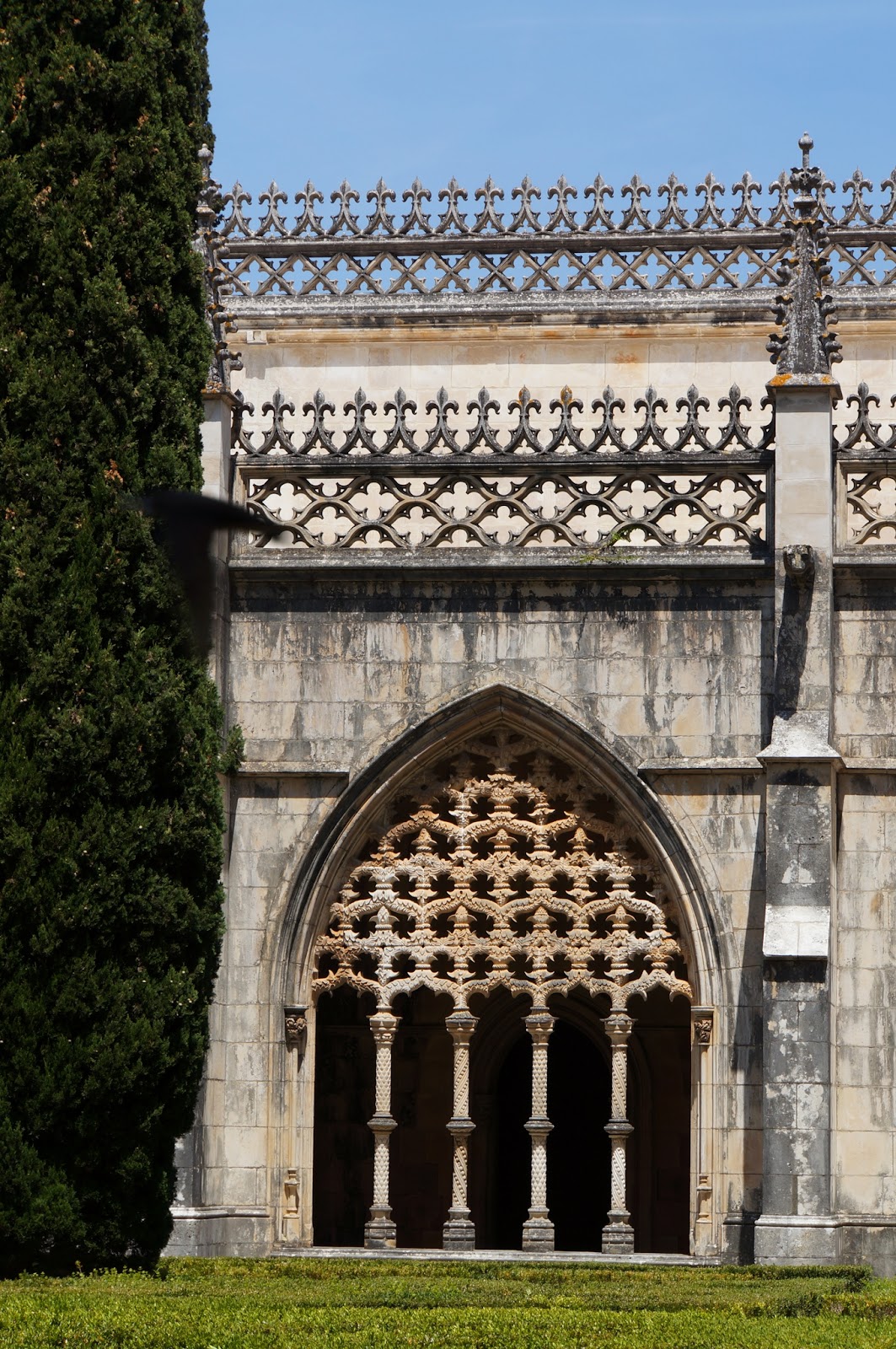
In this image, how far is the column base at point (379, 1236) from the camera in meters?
15.8

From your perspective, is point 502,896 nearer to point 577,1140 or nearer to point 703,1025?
point 703,1025

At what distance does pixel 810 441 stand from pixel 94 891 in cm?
600

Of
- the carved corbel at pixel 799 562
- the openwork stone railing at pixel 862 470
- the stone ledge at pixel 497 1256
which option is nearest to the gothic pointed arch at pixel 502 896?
the stone ledge at pixel 497 1256

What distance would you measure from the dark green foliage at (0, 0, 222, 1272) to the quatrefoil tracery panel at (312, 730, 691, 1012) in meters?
2.63

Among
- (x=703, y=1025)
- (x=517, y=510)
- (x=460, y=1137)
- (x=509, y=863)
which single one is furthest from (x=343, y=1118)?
(x=517, y=510)

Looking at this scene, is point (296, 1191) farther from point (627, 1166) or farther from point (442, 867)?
point (627, 1166)

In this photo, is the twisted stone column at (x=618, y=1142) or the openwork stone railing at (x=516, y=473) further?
the openwork stone railing at (x=516, y=473)

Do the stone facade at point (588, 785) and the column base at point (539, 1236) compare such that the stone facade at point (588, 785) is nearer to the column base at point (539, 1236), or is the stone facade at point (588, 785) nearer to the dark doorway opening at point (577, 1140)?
the column base at point (539, 1236)

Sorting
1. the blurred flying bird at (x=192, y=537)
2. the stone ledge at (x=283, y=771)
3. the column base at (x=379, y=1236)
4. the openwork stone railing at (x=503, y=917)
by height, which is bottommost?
the column base at (x=379, y=1236)

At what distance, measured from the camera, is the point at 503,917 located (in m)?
15.9

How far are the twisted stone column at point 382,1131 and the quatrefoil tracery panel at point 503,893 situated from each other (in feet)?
0.62

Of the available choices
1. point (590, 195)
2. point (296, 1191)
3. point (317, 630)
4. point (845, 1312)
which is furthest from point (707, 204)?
point (845, 1312)

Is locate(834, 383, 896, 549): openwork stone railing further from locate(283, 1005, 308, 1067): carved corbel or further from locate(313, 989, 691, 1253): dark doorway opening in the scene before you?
locate(313, 989, 691, 1253): dark doorway opening

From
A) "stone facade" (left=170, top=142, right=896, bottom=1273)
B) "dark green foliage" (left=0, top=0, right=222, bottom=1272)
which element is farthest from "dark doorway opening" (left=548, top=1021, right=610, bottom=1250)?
"dark green foliage" (left=0, top=0, right=222, bottom=1272)
